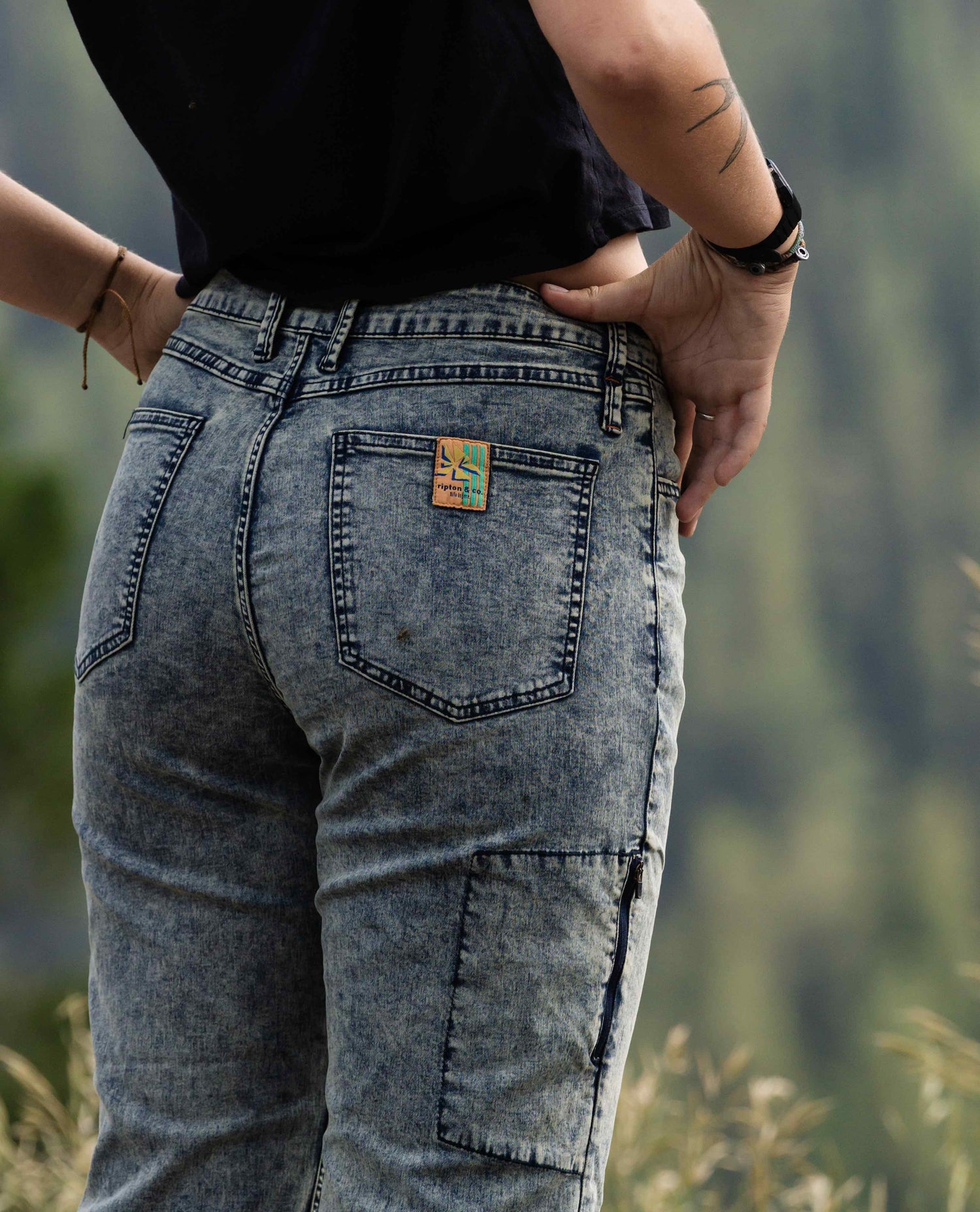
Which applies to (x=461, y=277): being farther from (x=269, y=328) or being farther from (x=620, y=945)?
(x=620, y=945)

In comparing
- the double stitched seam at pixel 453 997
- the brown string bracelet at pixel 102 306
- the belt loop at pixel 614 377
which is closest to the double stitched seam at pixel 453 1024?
the double stitched seam at pixel 453 997

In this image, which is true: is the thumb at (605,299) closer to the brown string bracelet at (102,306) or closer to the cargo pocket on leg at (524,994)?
the cargo pocket on leg at (524,994)

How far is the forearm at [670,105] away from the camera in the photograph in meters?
0.62

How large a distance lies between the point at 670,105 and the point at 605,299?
0.43ft

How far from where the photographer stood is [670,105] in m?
0.65

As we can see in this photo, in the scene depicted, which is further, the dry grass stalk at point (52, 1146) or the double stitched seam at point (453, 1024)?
the dry grass stalk at point (52, 1146)

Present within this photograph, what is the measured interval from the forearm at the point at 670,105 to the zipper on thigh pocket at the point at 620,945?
15.8 inches

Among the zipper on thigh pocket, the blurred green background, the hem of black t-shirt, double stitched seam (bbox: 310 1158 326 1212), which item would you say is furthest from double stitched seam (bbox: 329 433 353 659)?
the blurred green background

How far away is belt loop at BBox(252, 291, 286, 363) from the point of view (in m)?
0.77

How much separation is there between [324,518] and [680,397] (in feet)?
0.97

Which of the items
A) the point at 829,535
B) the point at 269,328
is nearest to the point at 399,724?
the point at 269,328

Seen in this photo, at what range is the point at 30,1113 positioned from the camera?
201 centimetres

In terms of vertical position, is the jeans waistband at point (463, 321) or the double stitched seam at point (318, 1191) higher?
the jeans waistband at point (463, 321)

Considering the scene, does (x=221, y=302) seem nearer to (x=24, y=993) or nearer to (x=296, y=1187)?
(x=296, y=1187)
